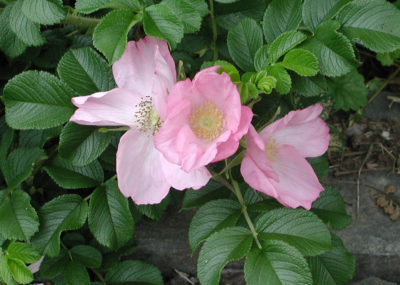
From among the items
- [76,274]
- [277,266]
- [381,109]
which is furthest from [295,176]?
[381,109]

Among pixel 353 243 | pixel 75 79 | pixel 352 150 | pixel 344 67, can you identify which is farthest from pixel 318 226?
pixel 352 150

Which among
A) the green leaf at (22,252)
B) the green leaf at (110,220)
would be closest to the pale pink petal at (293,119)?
the green leaf at (110,220)

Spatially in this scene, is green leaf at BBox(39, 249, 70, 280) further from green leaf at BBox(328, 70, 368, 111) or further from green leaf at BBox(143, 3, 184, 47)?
green leaf at BBox(328, 70, 368, 111)

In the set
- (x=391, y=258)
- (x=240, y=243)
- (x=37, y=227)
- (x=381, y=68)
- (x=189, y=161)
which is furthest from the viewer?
(x=381, y=68)

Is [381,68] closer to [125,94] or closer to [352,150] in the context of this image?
[352,150]

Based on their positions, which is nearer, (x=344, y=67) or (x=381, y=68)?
(x=344, y=67)

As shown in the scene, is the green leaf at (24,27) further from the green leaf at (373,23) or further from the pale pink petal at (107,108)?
the green leaf at (373,23)

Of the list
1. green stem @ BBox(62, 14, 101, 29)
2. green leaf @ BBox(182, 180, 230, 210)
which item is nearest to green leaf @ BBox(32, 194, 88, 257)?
green leaf @ BBox(182, 180, 230, 210)
